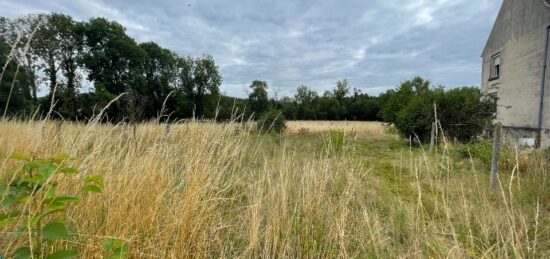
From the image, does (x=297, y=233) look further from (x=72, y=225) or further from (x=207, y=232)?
(x=72, y=225)

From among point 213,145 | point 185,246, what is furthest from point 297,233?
point 213,145

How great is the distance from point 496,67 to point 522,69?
321 centimetres

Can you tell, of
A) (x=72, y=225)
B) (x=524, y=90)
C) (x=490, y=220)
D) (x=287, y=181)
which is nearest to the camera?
(x=72, y=225)

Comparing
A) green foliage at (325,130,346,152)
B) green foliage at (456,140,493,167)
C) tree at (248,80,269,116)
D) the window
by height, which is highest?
the window

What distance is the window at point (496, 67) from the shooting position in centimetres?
1513

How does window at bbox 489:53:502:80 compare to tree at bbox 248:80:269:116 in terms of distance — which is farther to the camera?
window at bbox 489:53:502:80

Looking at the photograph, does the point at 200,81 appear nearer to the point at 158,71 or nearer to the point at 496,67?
the point at 158,71

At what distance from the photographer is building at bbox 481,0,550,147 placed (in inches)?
440

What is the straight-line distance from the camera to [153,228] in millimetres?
1706

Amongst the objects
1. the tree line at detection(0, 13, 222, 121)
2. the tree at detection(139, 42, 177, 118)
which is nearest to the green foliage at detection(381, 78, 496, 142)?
the tree line at detection(0, 13, 222, 121)

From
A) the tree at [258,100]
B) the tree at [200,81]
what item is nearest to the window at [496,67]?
the tree at [258,100]

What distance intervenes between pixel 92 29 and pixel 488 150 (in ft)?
125

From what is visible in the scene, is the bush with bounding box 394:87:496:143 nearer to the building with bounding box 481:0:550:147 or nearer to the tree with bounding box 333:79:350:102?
the building with bounding box 481:0:550:147

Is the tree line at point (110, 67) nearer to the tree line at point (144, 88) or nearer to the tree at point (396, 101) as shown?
the tree line at point (144, 88)
